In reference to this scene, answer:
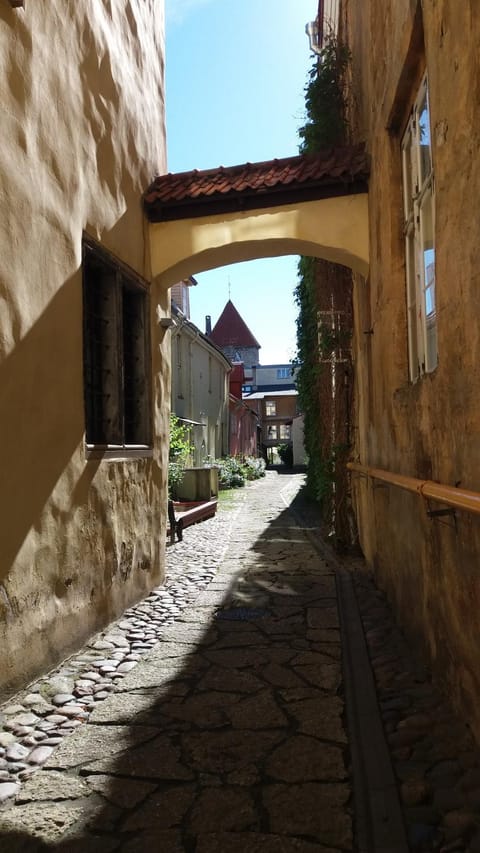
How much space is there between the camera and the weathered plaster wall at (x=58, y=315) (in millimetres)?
3162

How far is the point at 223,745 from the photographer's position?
8.93 feet

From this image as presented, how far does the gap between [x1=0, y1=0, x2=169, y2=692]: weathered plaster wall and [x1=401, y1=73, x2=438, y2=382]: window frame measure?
2234 mm

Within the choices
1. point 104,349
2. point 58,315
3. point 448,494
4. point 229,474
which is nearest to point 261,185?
point 104,349

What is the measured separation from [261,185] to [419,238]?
2211mm

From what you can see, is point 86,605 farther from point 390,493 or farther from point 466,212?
point 466,212

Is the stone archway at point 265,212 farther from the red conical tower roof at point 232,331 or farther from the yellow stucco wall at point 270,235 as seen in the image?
the red conical tower roof at point 232,331

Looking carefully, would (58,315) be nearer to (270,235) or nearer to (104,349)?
(104,349)

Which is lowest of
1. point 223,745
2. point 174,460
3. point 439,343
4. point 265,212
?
point 223,745

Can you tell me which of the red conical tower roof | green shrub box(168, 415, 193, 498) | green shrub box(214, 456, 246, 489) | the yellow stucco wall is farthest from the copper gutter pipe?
the red conical tower roof

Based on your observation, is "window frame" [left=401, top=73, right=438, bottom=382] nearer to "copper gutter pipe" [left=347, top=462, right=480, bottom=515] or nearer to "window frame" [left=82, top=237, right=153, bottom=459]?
"copper gutter pipe" [left=347, top=462, right=480, bottom=515]

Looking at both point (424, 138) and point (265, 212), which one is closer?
point (424, 138)

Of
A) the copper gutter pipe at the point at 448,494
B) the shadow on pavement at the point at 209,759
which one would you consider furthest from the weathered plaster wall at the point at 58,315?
the copper gutter pipe at the point at 448,494

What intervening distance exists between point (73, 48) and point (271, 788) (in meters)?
4.56

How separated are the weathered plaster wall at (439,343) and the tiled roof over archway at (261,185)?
29cm
